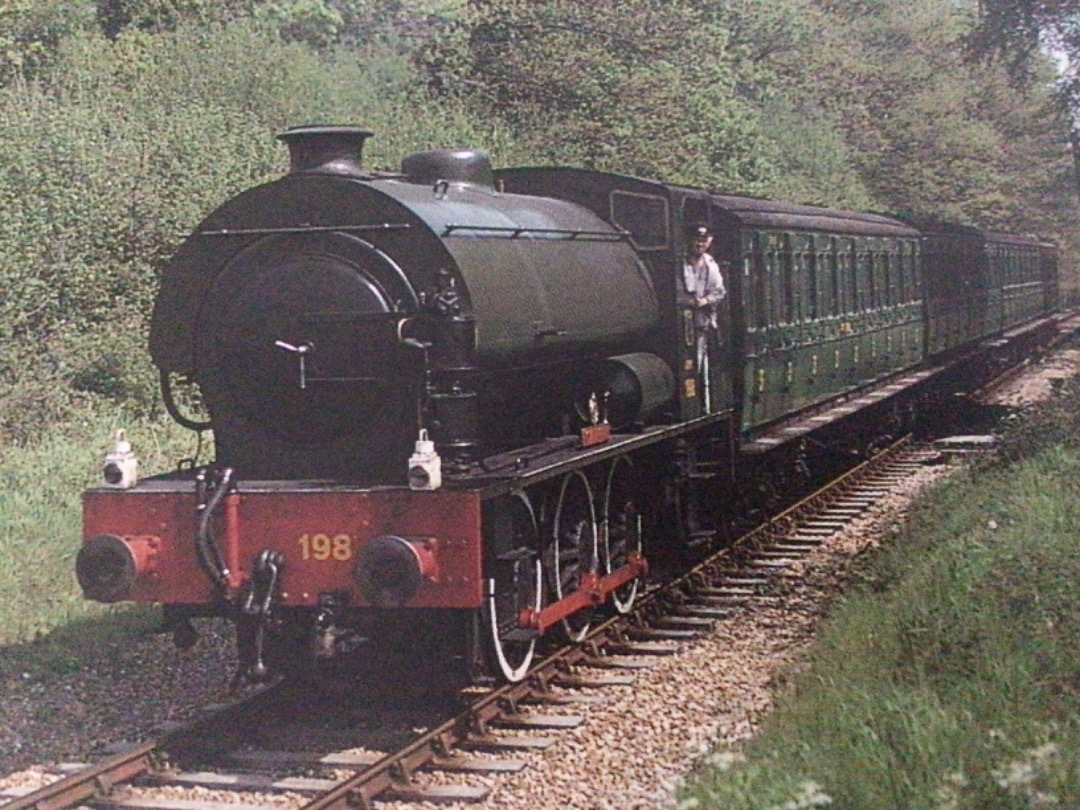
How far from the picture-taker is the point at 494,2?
2900 centimetres

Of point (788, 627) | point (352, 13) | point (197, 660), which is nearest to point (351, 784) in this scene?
point (197, 660)

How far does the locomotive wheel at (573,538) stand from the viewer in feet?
27.5

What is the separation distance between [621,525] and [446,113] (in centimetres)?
1756

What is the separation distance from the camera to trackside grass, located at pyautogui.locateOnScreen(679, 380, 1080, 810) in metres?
5.05

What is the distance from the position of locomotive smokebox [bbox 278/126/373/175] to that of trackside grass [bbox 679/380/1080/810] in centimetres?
342

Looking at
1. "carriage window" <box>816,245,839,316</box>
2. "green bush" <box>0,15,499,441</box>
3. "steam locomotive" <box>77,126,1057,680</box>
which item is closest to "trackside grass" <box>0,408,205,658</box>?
"green bush" <box>0,15,499,441</box>

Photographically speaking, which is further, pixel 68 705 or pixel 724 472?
pixel 724 472

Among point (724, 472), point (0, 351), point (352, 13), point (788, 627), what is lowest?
point (788, 627)

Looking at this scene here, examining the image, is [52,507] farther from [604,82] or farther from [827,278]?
[604,82]

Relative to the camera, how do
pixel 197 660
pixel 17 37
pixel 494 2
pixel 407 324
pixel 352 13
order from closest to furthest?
pixel 407 324, pixel 197 660, pixel 17 37, pixel 494 2, pixel 352 13

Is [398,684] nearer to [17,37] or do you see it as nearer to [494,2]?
[17,37]

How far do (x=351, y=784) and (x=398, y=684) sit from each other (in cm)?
195

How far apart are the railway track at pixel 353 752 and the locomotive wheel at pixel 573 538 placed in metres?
0.39

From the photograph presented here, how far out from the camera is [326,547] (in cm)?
707
